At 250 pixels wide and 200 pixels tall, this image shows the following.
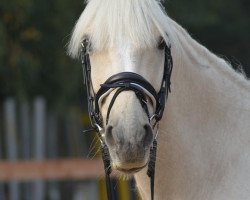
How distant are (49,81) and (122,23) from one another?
315 inches

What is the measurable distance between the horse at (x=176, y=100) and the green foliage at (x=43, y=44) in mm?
6463

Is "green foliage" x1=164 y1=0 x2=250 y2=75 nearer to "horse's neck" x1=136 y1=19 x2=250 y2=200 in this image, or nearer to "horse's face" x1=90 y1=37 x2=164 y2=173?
"horse's neck" x1=136 y1=19 x2=250 y2=200

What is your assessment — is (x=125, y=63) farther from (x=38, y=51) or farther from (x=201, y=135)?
(x=38, y=51)

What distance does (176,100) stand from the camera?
4.17m

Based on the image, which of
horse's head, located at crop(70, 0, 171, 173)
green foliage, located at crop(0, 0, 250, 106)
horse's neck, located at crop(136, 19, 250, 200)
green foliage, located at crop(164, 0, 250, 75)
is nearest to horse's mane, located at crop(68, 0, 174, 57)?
horse's head, located at crop(70, 0, 171, 173)

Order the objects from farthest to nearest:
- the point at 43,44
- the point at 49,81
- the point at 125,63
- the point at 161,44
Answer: the point at 49,81 < the point at 43,44 < the point at 161,44 < the point at 125,63

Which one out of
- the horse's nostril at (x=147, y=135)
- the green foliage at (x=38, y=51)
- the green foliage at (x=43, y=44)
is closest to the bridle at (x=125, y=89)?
the horse's nostril at (x=147, y=135)

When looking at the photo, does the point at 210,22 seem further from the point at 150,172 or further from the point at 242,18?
the point at 150,172

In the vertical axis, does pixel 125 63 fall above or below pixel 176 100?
above

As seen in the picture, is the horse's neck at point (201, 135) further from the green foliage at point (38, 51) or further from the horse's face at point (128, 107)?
the green foliage at point (38, 51)

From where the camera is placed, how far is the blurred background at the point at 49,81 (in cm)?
1116

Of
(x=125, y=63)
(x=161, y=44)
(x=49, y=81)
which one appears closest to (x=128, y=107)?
(x=125, y=63)

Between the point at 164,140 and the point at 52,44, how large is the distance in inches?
306

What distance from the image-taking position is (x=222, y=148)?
4195 millimetres
